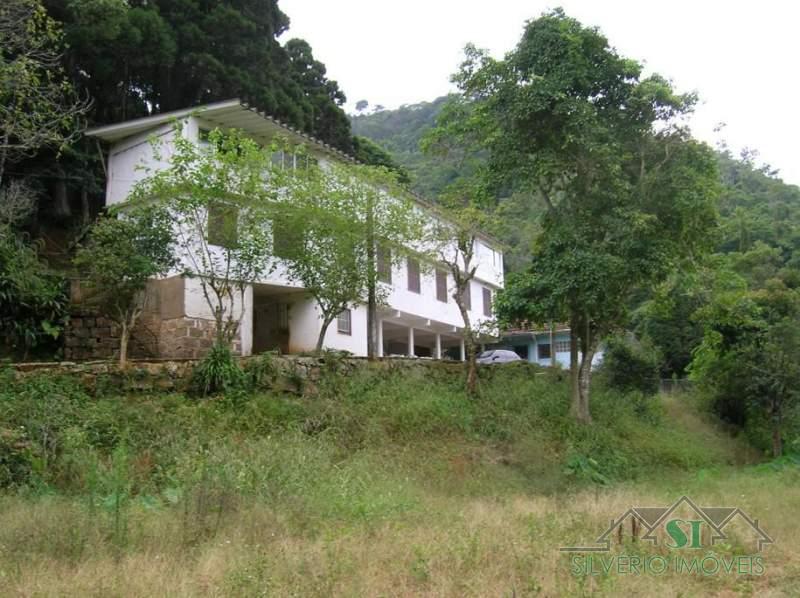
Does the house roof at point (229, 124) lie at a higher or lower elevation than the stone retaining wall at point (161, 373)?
higher

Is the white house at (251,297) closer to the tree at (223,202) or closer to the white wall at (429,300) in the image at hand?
the white wall at (429,300)

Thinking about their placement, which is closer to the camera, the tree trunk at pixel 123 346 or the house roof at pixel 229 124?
the tree trunk at pixel 123 346

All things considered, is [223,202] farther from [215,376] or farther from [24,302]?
[24,302]

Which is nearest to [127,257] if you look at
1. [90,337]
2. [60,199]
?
[90,337]

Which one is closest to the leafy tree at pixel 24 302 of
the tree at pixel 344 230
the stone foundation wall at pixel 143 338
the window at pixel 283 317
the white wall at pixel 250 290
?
the stone foundation wall at pixel 143 338

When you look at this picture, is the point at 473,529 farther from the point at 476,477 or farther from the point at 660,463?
the point at 660,463

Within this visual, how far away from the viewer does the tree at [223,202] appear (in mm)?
14156

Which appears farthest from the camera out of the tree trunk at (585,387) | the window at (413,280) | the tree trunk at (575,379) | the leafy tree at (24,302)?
the window at (413,280)

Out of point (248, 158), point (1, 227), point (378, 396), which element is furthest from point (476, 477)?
point (1, 227)

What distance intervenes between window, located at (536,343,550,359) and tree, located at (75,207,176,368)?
27.7 meters

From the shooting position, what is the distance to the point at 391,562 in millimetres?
6562

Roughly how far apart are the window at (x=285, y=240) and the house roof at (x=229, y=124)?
13.1ft

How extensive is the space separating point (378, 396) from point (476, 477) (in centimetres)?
297

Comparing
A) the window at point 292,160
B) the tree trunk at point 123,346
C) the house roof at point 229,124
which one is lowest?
the tree trunk at point 123,346
